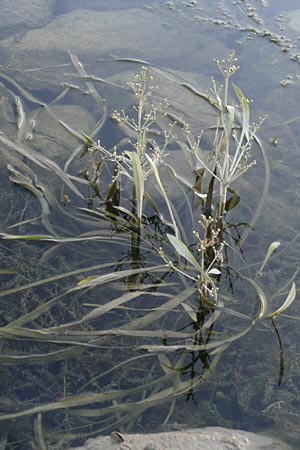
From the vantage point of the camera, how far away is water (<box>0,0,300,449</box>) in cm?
285

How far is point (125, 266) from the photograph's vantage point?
3.48m

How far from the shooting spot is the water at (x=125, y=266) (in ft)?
9.35

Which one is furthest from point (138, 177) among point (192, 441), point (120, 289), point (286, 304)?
point (192, 441)

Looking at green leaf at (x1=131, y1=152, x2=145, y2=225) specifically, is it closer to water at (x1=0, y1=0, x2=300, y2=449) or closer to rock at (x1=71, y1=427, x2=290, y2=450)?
water at (x1=0, y1=0, x2=300, y2=449)

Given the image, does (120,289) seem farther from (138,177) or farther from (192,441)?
(192,441)

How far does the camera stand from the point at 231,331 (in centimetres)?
317

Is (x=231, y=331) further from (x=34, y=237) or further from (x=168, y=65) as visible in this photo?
(x=168, y=65)

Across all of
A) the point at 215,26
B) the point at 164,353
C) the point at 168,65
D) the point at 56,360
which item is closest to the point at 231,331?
the point at 164,353

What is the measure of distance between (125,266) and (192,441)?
3.76 ft

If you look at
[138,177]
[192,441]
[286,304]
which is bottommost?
[192,441]

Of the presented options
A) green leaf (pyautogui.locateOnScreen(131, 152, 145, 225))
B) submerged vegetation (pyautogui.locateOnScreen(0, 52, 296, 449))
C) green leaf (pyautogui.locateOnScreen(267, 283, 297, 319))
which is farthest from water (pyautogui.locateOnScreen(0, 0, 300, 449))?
green leaf (pyautogui.locateOnScreen(131, 152, 145, 225))

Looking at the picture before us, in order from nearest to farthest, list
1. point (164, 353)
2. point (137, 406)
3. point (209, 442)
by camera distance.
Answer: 1. point (209, 442)
2. point (137, 406)
3. point (164, 353)

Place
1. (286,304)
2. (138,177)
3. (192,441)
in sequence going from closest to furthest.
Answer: (192,441), (286,304), (138,177)

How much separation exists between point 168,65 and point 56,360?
326cm
